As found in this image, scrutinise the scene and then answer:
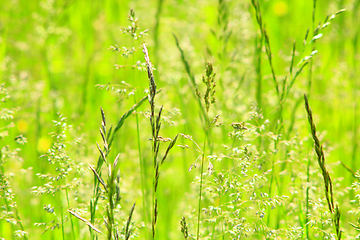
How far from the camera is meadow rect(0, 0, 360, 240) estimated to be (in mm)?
1585

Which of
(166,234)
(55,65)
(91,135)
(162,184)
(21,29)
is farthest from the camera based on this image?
(55,65)

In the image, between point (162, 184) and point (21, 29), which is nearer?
point (162, 184)

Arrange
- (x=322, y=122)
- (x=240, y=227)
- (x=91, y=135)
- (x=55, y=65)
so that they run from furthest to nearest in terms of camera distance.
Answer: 1. (x=55, y=65)
2. (x=322, y=122)
3. (x=91, y=135)
4. (x=240, y=227)

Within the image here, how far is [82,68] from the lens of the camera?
467cm

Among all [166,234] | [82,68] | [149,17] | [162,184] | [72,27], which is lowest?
[166,234]

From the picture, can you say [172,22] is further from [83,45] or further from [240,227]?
[240,227]

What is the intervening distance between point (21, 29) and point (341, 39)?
4353 millimetres

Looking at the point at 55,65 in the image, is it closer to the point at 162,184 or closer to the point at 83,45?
the point at 83,45

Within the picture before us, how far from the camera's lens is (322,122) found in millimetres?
4047

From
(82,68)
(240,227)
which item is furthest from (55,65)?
(240,227)

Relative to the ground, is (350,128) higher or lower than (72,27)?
lower

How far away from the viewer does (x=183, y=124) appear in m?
3.16

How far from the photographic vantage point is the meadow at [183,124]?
158cm

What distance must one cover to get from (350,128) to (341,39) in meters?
1.50
